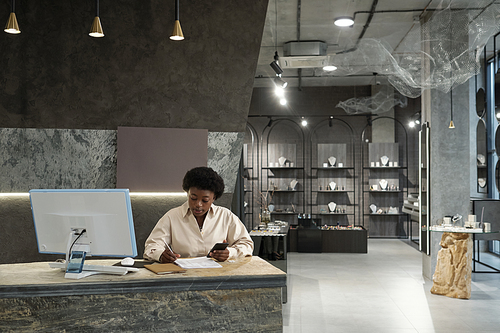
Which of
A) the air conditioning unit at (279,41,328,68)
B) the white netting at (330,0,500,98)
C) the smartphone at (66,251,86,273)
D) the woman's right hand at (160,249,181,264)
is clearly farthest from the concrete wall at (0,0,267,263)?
the air conditioning unit at (279,41,328,68)

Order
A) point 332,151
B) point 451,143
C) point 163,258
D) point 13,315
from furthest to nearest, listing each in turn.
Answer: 1. point 332,151
2. point 451,143
3. point 163,258
4. point 13,315

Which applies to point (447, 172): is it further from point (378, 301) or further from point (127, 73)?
point (127, 73)

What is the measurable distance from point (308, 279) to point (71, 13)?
490 centimetres

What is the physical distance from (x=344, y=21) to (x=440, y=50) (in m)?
1.60

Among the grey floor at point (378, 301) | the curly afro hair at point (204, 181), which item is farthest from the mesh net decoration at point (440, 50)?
the curly afro hair at point (204, 181)

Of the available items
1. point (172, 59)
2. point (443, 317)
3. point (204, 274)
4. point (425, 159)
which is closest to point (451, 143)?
point (425, 159)

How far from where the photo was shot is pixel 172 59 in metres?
4.51

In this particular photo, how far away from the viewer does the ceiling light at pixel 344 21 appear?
22.1ft

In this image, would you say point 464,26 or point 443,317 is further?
point 464,26

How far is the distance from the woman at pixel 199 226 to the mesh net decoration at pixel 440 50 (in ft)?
12.2

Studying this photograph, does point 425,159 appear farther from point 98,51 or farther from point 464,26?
point 98,51

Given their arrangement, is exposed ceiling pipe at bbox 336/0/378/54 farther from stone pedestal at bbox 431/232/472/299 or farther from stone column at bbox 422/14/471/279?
stone pedestal at bbox 431/232/472/299

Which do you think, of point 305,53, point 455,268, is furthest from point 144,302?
point 305,53

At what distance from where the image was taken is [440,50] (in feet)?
19.1
